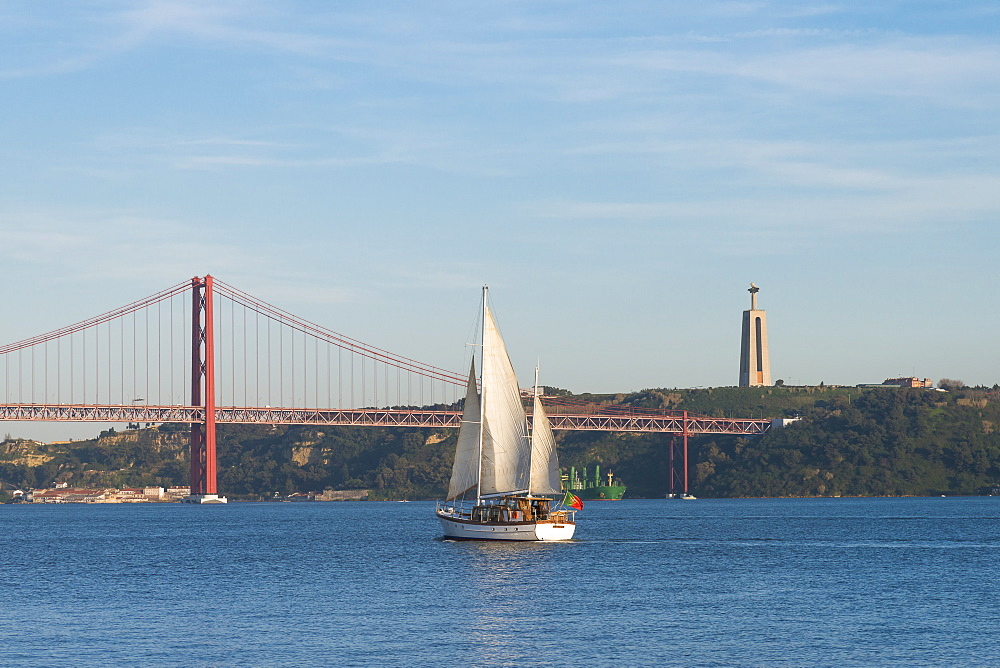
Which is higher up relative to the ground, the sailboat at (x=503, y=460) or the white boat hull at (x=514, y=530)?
the sailboat at (x=503, y=460)

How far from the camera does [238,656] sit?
121ft

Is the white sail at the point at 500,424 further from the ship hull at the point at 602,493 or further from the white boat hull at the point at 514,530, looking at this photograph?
the ship hull at the point at 602,493

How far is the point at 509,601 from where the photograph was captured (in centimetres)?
4912

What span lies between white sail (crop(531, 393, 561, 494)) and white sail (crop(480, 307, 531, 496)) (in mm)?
383

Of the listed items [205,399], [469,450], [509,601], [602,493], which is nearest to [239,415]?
[205,399]

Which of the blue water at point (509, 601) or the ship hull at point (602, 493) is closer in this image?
the blue water at point (509, 601)

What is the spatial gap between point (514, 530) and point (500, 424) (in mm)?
5073

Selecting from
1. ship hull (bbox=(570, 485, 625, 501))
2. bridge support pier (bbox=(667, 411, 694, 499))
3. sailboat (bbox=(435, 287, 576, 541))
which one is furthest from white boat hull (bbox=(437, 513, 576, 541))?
ship hull (bbox=(570, 485, 625, 501))

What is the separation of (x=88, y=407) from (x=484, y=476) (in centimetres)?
7114

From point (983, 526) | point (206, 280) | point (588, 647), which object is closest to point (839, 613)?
point (588, 647)

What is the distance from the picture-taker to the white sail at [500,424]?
7244 centimetres

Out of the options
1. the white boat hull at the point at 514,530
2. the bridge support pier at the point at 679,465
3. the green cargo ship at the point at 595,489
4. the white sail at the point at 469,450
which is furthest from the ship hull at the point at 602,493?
the white sail at the point at 469,450

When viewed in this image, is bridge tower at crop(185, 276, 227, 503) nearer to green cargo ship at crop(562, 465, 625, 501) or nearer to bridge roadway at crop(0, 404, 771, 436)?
bridge roadway at crop(0, 404, 771, 436)

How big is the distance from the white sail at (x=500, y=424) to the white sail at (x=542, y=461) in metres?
0.38
